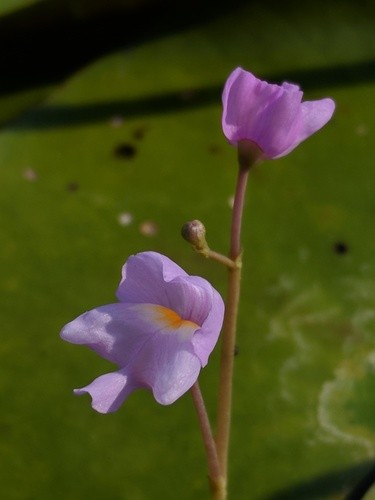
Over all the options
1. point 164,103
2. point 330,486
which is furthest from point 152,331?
point 164,103

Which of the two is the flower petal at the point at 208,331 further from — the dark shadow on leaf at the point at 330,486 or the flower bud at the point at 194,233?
the dark shadow on leaf at the point at 330,486

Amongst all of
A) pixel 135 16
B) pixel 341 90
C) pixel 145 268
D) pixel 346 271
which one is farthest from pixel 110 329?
pixel 135 16

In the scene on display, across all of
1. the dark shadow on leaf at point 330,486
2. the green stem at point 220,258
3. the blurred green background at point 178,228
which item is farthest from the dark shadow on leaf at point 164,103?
the green stem at point 220,258

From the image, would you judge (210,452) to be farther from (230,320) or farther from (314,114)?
(314,114)

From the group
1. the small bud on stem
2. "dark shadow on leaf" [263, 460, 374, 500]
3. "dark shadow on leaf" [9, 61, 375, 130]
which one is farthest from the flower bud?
"dark shadow on leaf" [9, 61, 375, 130]

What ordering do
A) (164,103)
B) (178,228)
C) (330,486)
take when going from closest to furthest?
1. (330,486)
2. (178,228)
3. (164,103)

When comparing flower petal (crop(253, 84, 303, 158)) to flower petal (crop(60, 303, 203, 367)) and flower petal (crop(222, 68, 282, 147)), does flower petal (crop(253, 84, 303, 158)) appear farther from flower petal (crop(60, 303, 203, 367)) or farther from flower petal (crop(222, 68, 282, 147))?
flower petal (crop(60, 303, 203, 367))
